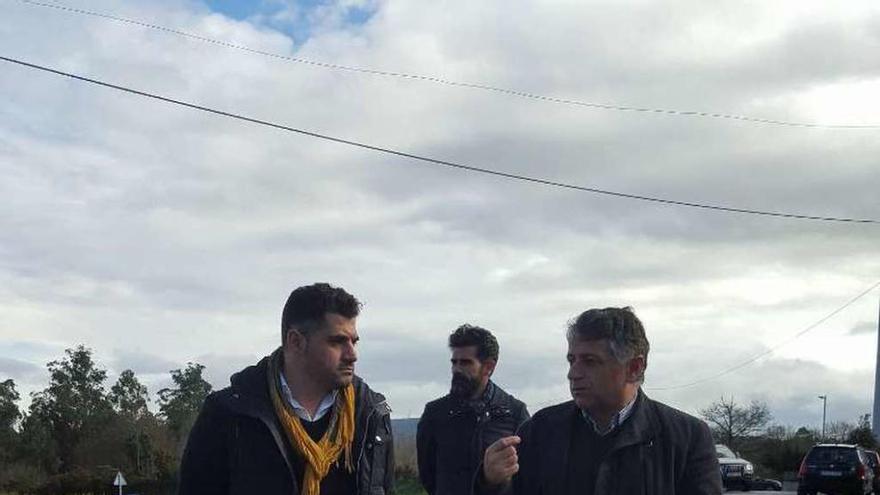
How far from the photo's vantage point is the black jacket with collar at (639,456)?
4.94m

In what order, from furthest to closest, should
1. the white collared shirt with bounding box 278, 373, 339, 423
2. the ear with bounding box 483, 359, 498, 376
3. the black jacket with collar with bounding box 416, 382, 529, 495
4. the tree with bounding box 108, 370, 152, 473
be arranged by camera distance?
the tree with bounding box 108, 370, 152, 473, the ear with bounding box 483, 359, 498, 376, the black jacket with collar with bounding box 416, 382, 529, 495, the white collared shirt with bounding box 278, 373, 339, 423

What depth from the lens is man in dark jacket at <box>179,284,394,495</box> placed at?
498 cm

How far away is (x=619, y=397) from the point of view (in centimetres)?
499

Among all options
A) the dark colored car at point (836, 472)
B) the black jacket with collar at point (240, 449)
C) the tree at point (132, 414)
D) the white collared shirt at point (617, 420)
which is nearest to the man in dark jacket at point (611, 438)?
the white collared shirt at point (617, 420)

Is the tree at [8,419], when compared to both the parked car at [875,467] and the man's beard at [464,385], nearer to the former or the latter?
the parked car at [875,467]

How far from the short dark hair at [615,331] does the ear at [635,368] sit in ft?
0.05

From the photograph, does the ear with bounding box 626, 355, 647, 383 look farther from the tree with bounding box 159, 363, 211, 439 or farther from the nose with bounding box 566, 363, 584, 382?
the tree with bounding box 159, 363, 211, 439

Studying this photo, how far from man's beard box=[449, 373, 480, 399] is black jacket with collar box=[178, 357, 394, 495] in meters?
3.01

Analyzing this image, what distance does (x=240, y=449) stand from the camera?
500 centimetres

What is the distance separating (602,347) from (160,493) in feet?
139

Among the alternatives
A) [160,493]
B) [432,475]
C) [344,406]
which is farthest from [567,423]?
[160,493]

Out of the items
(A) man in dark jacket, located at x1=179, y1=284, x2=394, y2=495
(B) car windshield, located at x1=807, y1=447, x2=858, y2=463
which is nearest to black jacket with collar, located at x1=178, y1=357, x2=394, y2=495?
(A) man in dark jacket, located at x1=179, y1=284, x2=394, y2=495

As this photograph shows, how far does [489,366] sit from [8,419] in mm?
50777

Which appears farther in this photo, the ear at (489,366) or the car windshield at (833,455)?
the car windshield at (833,455)
